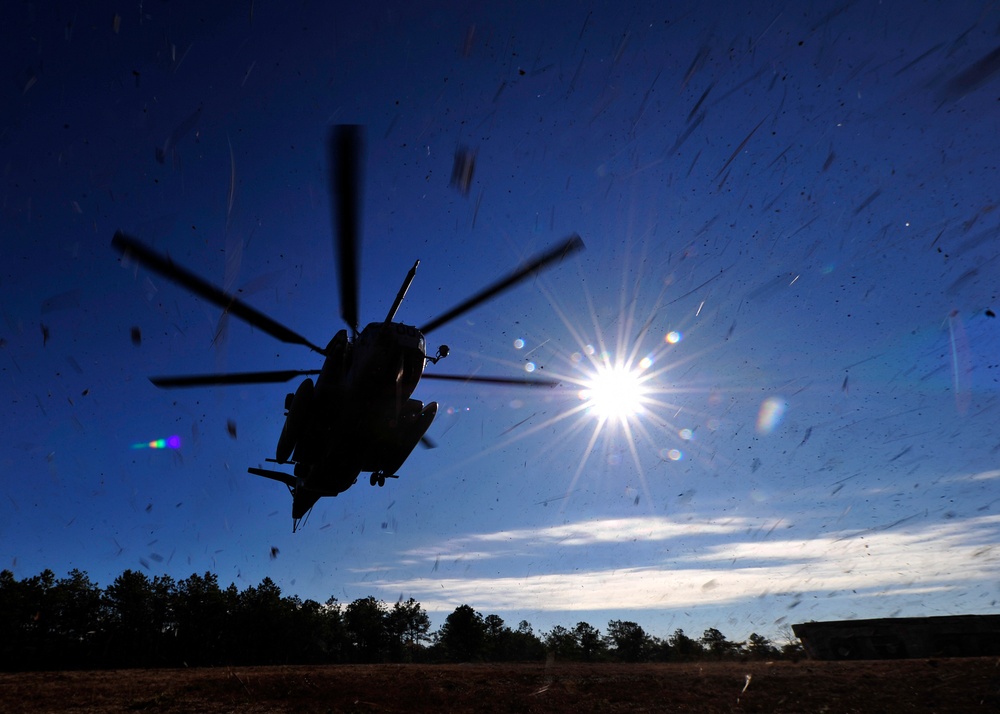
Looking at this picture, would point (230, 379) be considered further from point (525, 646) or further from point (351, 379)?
point (525, 646)

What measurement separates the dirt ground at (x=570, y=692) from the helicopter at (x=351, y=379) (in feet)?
35.6

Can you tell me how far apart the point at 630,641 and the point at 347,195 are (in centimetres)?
12299

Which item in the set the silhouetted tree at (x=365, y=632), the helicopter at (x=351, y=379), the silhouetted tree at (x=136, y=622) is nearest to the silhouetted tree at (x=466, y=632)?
the silhouetted tree at (x=365, y=632)

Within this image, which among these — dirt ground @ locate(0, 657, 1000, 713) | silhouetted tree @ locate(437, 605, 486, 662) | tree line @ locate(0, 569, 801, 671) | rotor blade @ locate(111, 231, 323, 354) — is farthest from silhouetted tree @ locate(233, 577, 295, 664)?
rotor blade @ locate(111, 231, 323, 354)

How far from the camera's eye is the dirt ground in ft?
51.3

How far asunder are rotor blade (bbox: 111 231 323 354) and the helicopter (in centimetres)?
1

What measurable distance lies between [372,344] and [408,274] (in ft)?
6.62

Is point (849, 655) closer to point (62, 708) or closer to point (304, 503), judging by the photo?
point (304, 503)

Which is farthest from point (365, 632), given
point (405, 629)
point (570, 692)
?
point (570, 692)

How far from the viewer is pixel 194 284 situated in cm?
835

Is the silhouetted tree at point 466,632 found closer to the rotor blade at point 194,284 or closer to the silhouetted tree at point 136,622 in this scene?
the silhouetted tree at point 136,622

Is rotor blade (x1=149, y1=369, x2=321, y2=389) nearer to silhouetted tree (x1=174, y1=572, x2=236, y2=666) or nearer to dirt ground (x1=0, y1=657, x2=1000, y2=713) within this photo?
dirt ground (x1=0, y1=657, x2=1000, y2=713)

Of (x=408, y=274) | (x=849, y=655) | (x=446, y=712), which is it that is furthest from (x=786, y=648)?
(x=408, y=274)

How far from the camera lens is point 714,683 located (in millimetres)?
19547
